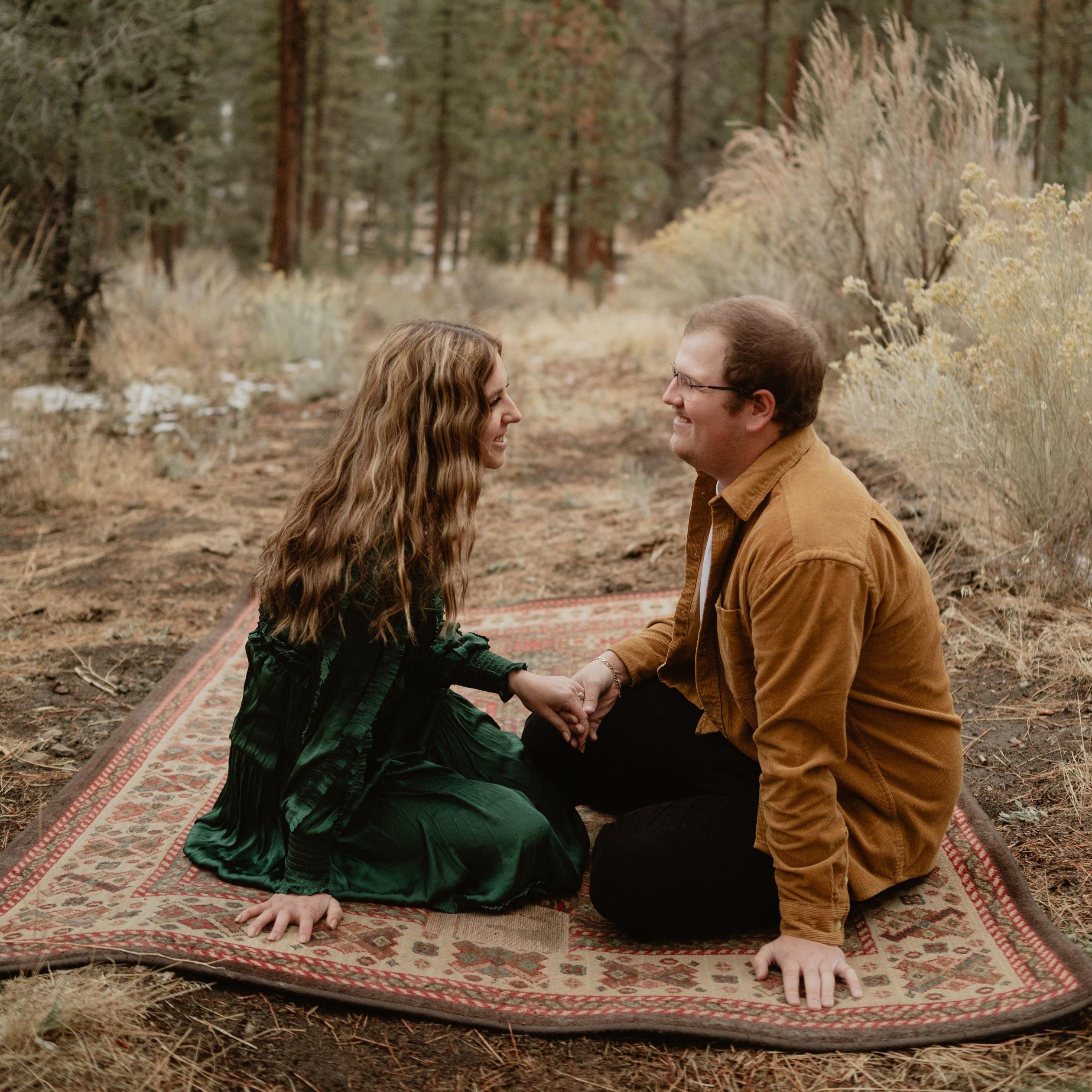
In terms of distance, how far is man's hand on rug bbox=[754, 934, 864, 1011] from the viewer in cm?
224

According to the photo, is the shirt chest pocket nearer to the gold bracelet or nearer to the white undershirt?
the white undershirt

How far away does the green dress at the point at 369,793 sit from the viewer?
252 cm

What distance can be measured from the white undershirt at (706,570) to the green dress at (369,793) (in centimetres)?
52

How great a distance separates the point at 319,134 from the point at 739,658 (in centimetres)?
2624

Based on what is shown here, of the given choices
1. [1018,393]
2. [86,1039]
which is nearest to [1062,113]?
[1018,393]

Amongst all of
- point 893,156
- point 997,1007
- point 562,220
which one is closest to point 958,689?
point 997,1007

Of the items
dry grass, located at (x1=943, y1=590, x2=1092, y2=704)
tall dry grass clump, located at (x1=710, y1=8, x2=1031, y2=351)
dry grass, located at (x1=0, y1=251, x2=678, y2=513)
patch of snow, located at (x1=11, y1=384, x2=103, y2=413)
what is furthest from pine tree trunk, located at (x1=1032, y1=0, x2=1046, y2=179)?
dry grass, located at (x1=943, y1=590, x2=1092, y2=704)

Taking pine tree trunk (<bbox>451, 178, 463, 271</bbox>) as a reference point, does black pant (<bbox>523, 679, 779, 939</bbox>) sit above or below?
below

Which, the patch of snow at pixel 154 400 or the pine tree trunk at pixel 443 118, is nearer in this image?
the patch of snow at pixel 154 400

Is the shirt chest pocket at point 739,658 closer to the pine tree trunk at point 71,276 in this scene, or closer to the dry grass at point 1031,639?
the dry grass at point 1031,639

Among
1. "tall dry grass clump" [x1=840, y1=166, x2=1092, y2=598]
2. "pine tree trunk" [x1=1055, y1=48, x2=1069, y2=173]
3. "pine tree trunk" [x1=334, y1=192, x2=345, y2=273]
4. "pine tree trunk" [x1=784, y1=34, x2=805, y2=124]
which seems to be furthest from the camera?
"pine tree trunk" [x1=334, y1=192, x2=345, y2=273]

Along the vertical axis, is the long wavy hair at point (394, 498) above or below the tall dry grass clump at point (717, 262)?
below

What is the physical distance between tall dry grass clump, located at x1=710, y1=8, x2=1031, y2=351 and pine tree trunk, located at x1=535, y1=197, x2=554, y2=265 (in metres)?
16.4

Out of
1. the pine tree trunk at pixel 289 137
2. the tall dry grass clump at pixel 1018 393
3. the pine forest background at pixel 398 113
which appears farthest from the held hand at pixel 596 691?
the pine tree trunk at pixel 289 137
